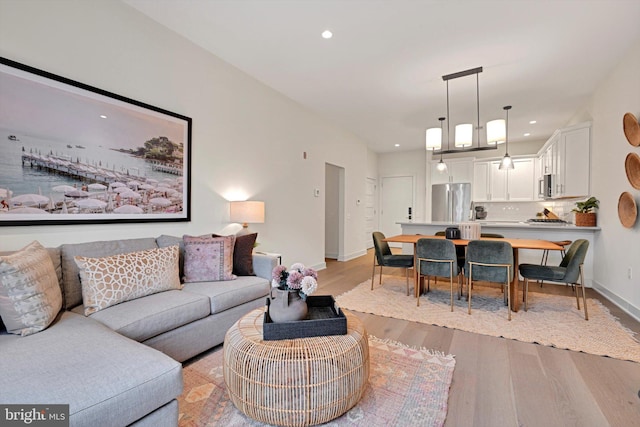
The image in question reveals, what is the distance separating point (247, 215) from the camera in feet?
11.0

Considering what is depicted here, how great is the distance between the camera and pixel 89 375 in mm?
1143

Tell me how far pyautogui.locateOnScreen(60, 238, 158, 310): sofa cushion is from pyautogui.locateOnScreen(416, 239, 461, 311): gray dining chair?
2881 mm

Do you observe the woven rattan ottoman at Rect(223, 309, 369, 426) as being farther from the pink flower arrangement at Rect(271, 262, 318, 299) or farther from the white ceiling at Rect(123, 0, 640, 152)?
the white ceiling at Rect(123, 0, 640, 152)

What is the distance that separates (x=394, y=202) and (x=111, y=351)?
7797 mm

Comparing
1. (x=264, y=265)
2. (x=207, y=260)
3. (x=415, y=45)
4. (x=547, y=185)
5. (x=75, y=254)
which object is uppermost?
(x=415, y=45)

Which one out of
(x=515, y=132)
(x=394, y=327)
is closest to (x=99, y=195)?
(x=394, y=327)

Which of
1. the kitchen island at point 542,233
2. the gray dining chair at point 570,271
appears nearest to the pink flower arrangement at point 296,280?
the gray dining chair at point 570,271

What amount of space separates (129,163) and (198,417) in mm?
2049

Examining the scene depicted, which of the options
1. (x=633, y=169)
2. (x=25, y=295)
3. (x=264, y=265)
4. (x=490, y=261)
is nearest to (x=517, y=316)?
(x=490, y=261)

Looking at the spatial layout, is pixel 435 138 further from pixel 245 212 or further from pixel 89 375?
pixel 89 375

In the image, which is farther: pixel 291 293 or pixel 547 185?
pixel 547 185

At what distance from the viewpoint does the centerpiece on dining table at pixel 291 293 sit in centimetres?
160

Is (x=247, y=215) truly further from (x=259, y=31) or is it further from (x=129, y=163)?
(x=259, y=31)

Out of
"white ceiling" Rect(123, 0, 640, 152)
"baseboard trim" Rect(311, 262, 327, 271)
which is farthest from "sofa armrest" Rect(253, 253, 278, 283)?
"baseboard trim" Rect(311, 262, 327, 271)
